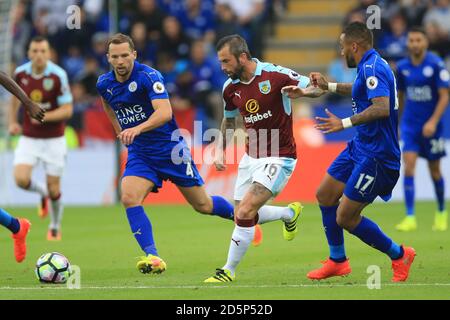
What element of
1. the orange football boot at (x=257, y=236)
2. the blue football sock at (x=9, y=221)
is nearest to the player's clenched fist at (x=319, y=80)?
the orange football boot at (x=257, y=236)

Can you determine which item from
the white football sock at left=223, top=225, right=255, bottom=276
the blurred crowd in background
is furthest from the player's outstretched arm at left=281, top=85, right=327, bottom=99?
the blurred crowd in background

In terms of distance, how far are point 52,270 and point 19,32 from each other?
15654 mm

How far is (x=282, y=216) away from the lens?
34.9 ft

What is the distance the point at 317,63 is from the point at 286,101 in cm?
1488

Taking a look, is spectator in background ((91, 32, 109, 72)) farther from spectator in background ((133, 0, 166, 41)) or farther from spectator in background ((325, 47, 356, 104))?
spectator in background ((325, 47, 356, 104))

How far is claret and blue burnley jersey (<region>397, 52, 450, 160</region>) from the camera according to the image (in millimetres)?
14727

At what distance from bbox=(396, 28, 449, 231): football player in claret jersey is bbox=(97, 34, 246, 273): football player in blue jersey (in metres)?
4.81

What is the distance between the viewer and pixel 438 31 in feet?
70.8

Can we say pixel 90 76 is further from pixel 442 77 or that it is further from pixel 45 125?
pixel 442 77

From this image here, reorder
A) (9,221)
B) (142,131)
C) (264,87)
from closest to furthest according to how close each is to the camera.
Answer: (142,131), (264,87), (9,221)

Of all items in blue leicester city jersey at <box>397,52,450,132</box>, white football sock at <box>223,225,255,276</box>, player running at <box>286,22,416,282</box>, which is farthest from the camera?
blue leicester city jersey at <box>397,52,450,132</box>

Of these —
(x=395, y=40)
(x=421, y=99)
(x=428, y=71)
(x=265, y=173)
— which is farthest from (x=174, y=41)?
(x=265, y=173)
